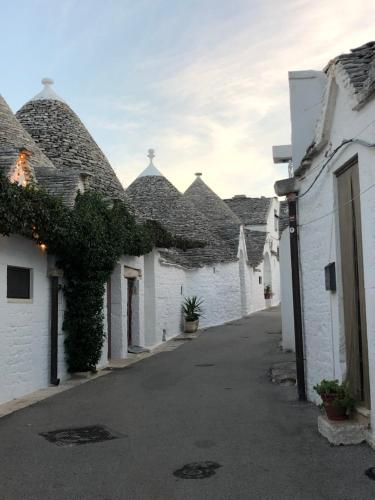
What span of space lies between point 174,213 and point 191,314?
515cm

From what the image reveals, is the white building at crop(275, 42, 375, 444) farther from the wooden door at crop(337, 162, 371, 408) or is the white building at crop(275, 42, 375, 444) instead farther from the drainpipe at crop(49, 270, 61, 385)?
the drainpipe at crop(49, 270, 61, 385)

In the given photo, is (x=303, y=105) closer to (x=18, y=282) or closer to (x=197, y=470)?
(x=18, y=282)

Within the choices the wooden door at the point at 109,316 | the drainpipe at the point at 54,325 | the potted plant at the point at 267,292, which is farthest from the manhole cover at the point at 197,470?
the potted plant at the point at 267,292

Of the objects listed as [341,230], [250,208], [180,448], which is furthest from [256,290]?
[180,448]

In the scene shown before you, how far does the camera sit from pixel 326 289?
24.6 feet

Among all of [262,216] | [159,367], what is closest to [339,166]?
[159,367]

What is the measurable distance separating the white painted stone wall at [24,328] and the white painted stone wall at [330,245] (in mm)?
4986

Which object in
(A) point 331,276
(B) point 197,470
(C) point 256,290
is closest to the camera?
(B) point 197,470

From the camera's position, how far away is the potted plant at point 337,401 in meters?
6.17

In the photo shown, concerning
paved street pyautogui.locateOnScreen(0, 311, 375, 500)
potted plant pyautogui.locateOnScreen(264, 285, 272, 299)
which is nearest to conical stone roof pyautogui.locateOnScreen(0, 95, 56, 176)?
paved street pyautogui.locateOnScreen(0, 311, 375, 500)

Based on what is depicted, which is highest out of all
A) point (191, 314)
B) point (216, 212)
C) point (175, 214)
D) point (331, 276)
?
point (216, 212)

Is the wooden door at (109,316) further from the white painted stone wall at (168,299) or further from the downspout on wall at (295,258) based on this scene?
the downspout on wall at (295,258)

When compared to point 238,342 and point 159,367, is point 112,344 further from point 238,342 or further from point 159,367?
point 238,342

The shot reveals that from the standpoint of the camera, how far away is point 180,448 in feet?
20.3
